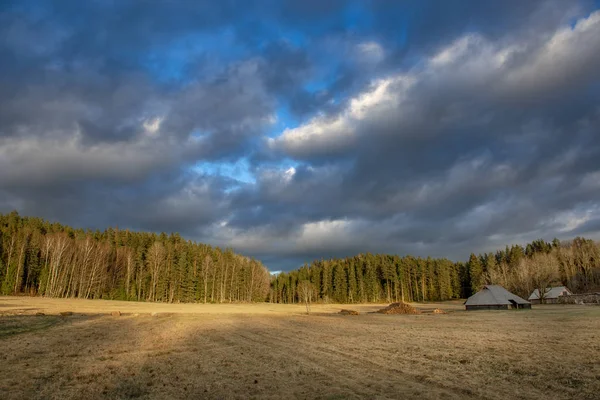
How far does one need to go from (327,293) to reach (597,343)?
148 metres

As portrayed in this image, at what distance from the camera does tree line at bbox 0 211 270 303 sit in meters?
97.0

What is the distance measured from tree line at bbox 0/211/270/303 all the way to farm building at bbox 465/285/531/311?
82376 millimetres

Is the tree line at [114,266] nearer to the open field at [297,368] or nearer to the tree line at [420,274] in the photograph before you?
the tree line at [420,274]

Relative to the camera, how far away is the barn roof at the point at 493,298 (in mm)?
77125

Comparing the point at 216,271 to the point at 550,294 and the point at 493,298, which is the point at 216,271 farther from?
the point at 550,294

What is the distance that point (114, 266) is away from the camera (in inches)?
4545

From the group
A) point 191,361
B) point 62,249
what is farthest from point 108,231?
point 191,361

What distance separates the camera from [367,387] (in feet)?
40.8

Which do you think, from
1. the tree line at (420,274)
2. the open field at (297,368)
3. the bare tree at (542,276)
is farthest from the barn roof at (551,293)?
the open field at (297,368)

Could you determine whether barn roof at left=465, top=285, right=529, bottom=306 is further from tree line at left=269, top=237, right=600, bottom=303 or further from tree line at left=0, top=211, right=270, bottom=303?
tree line at left=0, top=211, right=270, bottom=303

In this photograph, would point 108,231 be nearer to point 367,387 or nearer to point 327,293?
point 327,293

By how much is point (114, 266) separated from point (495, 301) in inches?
4041

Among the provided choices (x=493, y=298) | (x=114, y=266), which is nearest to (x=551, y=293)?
(x=493, y=298)

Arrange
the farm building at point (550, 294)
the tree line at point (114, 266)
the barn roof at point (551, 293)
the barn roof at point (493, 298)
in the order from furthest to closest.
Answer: the barn roof at point (551, 293)
the farm building at point (550, 294)
the tree line at point (114, 266)
the barn roof at point (493, 298)
